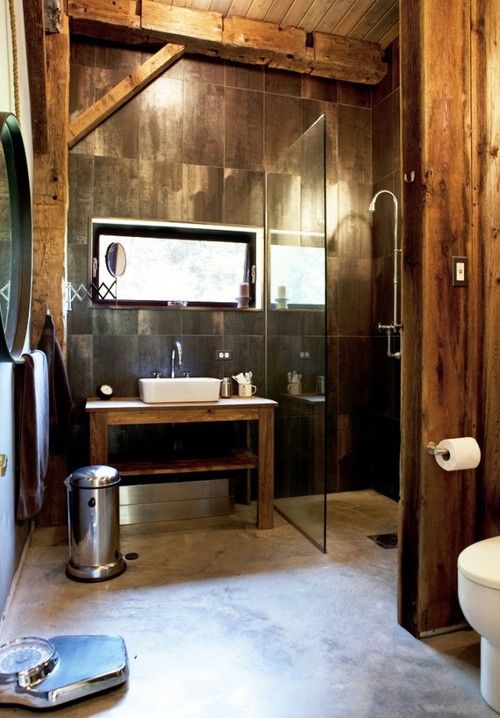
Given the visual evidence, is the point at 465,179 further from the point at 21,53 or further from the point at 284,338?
the point at 21,53

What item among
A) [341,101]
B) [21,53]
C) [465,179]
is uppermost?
[341,101]

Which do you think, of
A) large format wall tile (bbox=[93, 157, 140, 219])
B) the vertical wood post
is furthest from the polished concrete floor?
large format wall tile (bbox=[93, 157, 140, 219])

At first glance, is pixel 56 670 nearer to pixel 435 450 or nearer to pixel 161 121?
pixel 435 450

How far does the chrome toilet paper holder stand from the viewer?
1963mm

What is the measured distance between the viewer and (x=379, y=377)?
13.0 ft

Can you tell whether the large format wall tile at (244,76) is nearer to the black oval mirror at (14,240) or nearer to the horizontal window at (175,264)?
the horizontal window at (175,264)

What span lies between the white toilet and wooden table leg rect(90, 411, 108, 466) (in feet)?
6.66

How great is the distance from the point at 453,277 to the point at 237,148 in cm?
230

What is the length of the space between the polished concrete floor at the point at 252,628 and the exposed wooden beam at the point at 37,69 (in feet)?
7.81

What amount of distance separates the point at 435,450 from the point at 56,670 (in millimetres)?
1571

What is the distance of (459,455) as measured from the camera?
1.93 m

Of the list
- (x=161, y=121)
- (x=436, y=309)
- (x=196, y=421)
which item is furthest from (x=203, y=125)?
(x=436, y=309)

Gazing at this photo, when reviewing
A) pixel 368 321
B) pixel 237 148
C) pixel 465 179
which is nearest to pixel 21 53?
pixel 237 148

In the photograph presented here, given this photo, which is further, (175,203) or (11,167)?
(175,203)
